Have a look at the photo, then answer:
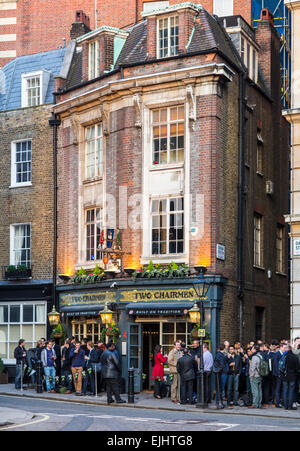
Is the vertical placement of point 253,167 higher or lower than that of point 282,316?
higher

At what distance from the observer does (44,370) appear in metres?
27.0

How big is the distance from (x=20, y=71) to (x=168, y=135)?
10.3m

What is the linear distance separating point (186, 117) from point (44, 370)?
9260 mm

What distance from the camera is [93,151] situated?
30359 millimetres

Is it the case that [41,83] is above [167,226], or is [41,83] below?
above

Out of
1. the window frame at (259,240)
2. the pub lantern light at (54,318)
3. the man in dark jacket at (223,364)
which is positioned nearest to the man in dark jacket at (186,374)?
the man in dark jacket at (223,364)

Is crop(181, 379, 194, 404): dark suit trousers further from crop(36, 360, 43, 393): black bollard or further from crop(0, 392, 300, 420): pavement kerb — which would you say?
crop(36, 360, 43, 393): black bollard

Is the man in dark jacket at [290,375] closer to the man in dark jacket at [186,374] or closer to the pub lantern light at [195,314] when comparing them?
the man in dark jacket at [186,374]

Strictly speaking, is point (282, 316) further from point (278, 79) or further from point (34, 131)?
point (34, 131)

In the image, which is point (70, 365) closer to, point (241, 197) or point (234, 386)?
point (234, 386)

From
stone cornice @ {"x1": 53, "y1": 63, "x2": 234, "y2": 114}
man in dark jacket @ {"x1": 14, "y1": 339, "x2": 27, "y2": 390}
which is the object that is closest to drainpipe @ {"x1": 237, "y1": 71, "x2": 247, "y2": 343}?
stone cornice @ {"x1": 53, "y1": 63, "x2": 234, "y2": 114}

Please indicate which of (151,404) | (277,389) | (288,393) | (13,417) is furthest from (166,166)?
(13,417)

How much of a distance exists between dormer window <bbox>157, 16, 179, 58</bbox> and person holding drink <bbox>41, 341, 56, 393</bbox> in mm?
10312
